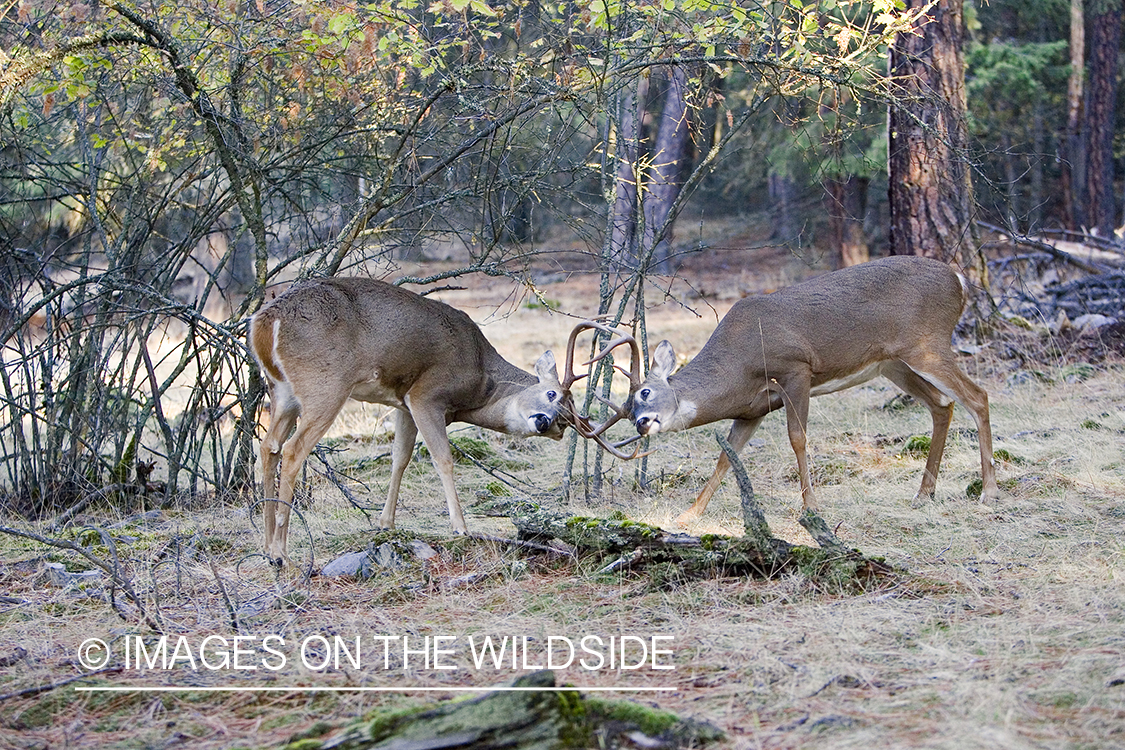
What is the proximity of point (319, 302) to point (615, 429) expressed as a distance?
3831 mm

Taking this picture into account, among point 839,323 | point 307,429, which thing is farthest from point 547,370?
point 839,323

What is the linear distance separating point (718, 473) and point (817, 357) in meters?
1.07

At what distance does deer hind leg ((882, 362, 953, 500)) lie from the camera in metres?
7.77

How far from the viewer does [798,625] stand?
4652mm

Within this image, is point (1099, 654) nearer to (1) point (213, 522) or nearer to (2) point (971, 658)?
(2) point (971, 658)

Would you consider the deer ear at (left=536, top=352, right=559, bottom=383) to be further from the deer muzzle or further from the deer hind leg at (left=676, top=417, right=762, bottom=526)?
the deer hind leg at (left=676, top=417, right=762, bottom=526)

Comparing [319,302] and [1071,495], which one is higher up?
[319,302]

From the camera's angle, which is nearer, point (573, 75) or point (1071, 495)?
point (1071, 495)

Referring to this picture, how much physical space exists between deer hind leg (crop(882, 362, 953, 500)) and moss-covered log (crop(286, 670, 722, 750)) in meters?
4.60

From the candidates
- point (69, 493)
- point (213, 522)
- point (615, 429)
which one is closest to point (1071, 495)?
point (615, 429)

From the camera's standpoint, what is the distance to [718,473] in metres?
7.62

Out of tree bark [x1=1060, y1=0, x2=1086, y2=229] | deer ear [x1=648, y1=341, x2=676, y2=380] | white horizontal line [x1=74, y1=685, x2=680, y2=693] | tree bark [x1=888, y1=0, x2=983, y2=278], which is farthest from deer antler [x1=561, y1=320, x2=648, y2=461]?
tree bark [x1=1060, y1=0, x2=1086, y2=229]

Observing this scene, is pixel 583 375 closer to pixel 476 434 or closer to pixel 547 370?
pixel 547 370

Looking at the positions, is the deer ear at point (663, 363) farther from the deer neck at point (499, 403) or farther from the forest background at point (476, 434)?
the deer neck at point (499, 403)
